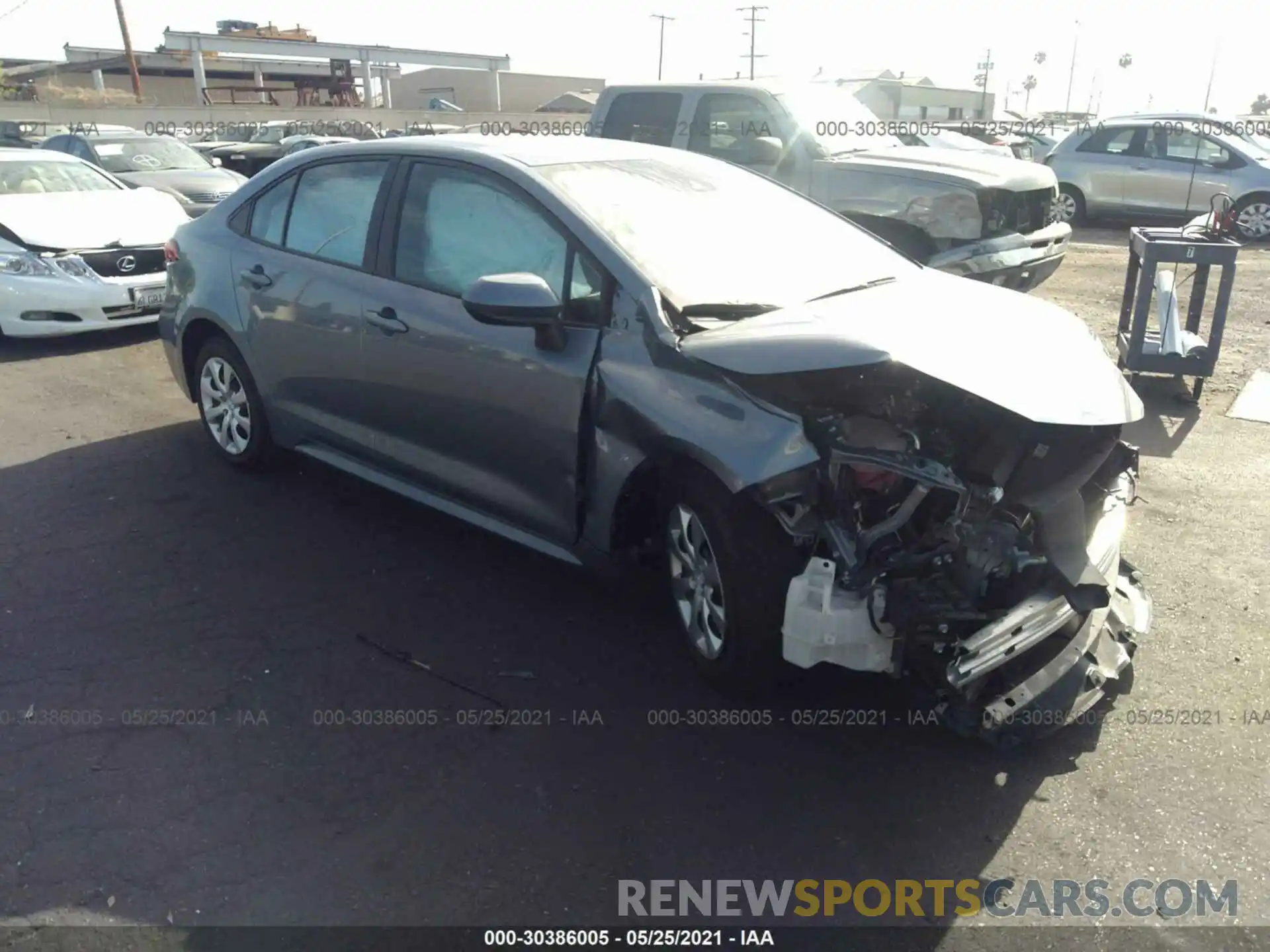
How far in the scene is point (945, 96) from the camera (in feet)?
90.4

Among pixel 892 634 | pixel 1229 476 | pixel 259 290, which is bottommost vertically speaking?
pixel 1229 476

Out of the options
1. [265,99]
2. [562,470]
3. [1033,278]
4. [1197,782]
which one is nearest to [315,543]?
[562,470]

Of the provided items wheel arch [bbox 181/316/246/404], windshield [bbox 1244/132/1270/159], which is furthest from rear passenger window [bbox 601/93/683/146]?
windshield [bbox 1244/132/1270/159]

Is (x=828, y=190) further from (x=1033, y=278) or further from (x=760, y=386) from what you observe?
(x=760, y=386)

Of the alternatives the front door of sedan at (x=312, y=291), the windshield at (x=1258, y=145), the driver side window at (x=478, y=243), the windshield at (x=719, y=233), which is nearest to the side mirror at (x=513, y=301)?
the driver side window at (x=478, y=243)

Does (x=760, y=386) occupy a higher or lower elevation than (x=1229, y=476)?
higher

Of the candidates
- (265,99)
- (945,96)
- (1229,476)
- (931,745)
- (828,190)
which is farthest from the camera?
(265,99)

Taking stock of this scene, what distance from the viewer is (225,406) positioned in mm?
5582

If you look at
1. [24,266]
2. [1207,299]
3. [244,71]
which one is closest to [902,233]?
[1207,299]

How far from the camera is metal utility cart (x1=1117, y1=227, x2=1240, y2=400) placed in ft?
22.0

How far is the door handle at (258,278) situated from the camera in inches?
196

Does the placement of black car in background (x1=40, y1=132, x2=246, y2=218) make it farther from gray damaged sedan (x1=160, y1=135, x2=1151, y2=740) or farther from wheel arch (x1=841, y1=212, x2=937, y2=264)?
gray damaged sedan (x1=160, y1=135, x2=1151, y2=740)

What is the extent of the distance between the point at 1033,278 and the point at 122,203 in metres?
7.88

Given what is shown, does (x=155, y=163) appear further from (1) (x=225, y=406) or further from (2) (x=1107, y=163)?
(2) (x=1107, y=163)
